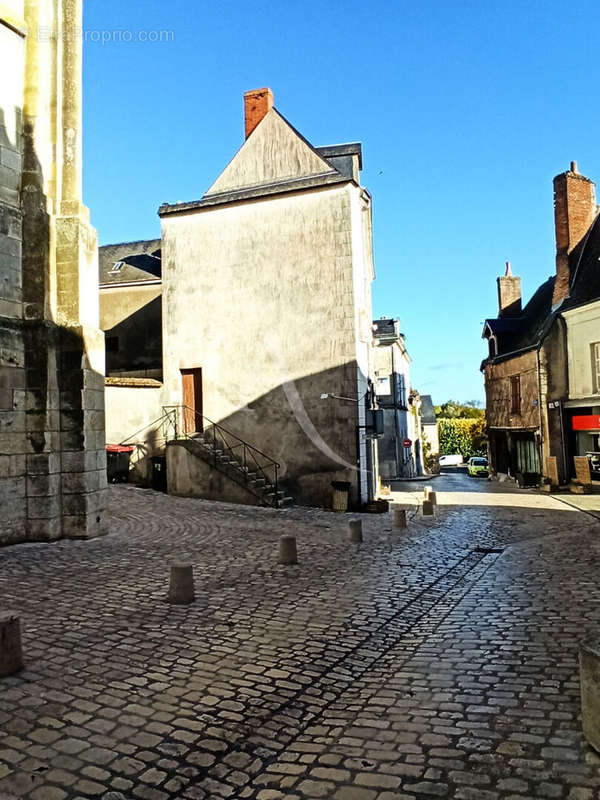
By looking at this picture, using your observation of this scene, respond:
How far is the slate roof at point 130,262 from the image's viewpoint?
23.0m

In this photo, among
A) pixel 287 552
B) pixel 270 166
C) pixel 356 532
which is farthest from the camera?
pixel 270 166

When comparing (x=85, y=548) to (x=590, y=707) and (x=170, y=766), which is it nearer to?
(x=170, y=766)

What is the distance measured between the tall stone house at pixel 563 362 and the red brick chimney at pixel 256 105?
11.7m

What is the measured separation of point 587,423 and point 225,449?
494 inches

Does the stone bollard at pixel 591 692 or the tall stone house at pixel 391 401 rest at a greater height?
the tall stone house at pixel 391 401

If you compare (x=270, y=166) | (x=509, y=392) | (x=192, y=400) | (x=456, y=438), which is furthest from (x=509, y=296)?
(x=456, y=438)

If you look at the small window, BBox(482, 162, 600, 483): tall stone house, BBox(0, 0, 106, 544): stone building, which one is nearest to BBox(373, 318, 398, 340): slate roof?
the small window

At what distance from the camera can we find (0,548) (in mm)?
10305

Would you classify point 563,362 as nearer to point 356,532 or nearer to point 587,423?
point 587,423

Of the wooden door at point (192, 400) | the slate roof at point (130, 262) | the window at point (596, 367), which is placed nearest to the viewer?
the wooden door at point (192, 400)

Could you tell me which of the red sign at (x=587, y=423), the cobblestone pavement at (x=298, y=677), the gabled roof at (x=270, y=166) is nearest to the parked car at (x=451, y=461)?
the red sign at (x=587, y=423)

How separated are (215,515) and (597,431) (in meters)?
13.7

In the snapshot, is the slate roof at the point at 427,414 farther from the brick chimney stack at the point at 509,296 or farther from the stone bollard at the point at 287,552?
the stone bollard at the point at 287,552

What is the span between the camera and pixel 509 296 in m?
31.5
